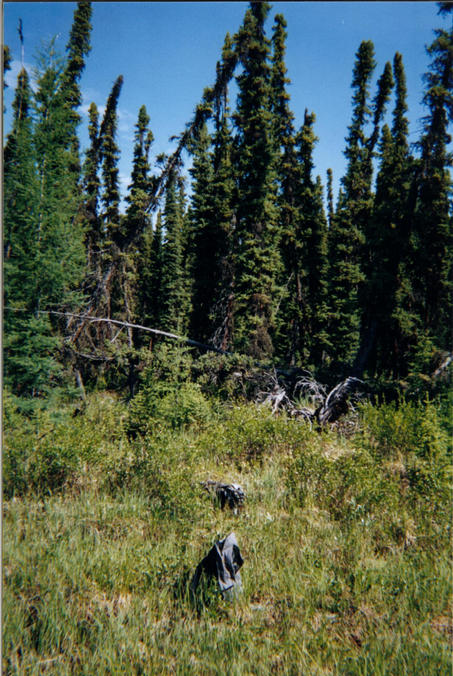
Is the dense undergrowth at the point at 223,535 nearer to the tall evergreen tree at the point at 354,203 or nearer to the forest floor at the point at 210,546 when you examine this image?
the forest floor at the point at 210,546

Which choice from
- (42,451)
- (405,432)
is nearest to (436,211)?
(405,432)

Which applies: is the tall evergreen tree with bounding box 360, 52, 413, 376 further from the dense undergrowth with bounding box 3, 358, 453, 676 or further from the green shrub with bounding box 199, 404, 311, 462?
the green shrub with bounding box 199, 404, 311, 462

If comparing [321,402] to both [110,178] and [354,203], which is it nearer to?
[354,203]

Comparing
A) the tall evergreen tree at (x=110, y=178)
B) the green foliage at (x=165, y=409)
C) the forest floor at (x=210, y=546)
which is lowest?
the forest floor at (x=210, y=546)

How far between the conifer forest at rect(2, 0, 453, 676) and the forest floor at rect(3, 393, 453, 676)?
25 millimetres

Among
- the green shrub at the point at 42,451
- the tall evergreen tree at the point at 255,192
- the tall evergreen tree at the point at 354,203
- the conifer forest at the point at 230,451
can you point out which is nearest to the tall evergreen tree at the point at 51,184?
the conifer forest at the point at 230,451

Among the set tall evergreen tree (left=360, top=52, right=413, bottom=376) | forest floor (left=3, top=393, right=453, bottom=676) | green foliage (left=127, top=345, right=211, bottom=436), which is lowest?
forest floor (left=3, top=393, right=453, bottom=676)

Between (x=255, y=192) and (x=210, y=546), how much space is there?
1193 cm

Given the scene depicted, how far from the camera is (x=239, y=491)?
539cm

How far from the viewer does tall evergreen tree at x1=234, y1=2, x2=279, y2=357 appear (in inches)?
481

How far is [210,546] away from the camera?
14.1 feet

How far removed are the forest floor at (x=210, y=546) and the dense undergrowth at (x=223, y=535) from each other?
0.06 ft

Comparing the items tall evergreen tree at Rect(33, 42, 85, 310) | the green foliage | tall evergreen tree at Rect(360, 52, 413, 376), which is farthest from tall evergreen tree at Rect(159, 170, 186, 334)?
tall evergreen tree at Rect(33, 42, 85, 310)

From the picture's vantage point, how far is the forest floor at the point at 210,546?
301 centimetres
